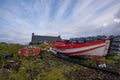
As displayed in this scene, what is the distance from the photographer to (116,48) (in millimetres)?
48188

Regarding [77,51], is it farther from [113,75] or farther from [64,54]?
[113,75]

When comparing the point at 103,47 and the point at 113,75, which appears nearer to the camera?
the point at 113,75

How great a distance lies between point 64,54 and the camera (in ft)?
52.5

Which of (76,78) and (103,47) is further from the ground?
(103,47)

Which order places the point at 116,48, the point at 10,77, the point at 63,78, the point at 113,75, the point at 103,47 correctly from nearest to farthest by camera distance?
the point at 10,77, the point at 63,78, the point at 113,75, the point at 103,47, the point at 116,48

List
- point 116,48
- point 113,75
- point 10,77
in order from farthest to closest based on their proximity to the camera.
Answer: point 116,48 < point 113,75 < point 10,77

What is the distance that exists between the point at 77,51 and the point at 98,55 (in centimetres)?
216

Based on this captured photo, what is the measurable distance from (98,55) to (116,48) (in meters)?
38.5

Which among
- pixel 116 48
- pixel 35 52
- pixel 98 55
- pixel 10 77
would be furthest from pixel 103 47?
pixel 116 48

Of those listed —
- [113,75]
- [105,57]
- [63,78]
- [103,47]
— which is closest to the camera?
[63,78]

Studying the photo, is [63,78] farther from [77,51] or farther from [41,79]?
[77,51]

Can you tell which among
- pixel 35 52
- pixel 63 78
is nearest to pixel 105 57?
pixel 35 52

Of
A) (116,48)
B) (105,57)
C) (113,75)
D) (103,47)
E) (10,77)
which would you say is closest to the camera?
(10,77)

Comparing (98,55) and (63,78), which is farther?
(98,55)
